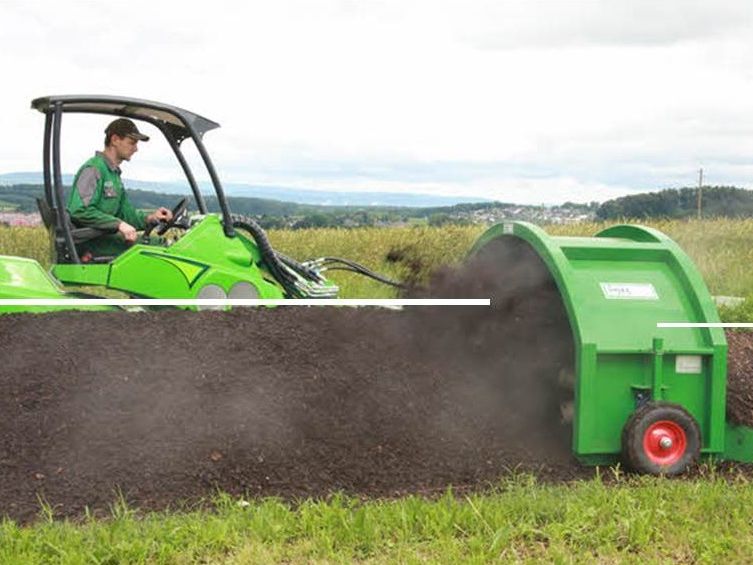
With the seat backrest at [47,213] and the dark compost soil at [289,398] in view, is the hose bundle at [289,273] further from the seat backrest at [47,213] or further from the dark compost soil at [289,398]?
the seat backrest at [47,213]

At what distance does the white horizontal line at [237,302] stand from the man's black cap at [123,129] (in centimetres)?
117

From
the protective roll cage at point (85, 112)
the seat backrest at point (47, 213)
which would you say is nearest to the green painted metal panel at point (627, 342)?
the protective roll cage at point (85, 112)

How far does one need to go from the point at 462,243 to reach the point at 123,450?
7486mm

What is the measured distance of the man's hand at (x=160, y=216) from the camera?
25.3ft

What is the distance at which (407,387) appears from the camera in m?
6.00

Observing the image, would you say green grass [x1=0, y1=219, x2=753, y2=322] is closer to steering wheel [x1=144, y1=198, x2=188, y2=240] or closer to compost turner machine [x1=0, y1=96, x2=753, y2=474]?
steering wheel [x1=144, y1=198, x2=188, y2=240]

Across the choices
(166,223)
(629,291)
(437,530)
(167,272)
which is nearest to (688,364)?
(629,291)

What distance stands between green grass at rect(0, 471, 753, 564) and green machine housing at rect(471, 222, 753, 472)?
0.74 meters

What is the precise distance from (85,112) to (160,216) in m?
0.90

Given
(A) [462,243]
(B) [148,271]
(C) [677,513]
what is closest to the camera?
(C) [677,513]

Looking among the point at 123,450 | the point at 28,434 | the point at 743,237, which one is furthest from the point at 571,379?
the point at 743,237

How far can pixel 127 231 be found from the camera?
7.28m

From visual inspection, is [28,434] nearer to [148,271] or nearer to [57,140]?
[148,271]

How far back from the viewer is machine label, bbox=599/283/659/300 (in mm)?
5641
